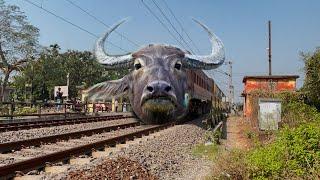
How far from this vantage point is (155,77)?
16141 millimetres

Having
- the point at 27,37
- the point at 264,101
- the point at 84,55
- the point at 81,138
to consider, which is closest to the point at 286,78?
the point at 264,101

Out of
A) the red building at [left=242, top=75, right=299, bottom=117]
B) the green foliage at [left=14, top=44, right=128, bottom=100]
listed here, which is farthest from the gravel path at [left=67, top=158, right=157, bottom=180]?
the green foliage at [left=14, top=44, right=128, bottom=100]

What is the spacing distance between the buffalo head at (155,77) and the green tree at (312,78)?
3857mm

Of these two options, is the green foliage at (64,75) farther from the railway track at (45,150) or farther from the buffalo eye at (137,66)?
the railway track at (45,150)

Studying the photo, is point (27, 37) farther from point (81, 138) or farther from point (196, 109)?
point (81, 138)

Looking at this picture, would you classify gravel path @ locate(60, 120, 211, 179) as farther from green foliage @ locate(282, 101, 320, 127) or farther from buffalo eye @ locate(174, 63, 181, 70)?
buffalo eye @ locate(174, 63, 181, 70)

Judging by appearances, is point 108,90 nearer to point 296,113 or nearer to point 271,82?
point 296,113

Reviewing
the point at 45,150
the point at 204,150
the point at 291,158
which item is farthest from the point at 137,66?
the point at 291,158

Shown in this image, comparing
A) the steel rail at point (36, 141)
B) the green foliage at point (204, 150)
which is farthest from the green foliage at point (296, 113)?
the steel rail at point (36, 141)

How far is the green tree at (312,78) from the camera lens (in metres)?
19.5

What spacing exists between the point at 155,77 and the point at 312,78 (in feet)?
26.8

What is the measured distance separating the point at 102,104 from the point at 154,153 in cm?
3966

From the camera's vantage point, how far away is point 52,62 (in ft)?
265

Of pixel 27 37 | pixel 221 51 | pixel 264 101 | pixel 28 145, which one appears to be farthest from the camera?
pixel 27 37
